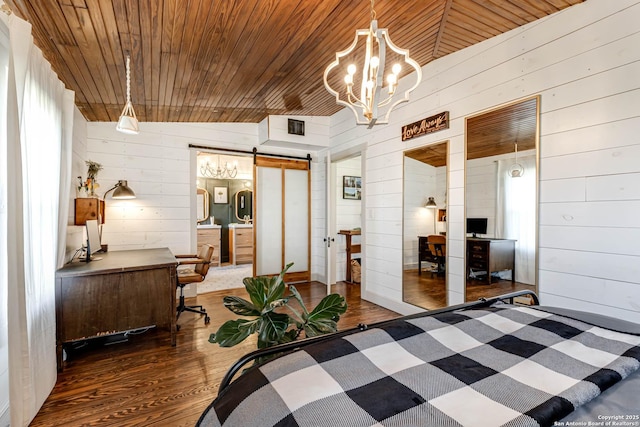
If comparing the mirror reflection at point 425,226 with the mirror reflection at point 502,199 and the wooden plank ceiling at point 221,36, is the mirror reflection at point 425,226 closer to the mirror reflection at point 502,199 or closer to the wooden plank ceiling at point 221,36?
the mirror reflection at point 502,199

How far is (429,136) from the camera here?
129 inches

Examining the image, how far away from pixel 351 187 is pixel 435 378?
484cm

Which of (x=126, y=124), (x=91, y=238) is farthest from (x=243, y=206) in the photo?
(x=126, y=124)

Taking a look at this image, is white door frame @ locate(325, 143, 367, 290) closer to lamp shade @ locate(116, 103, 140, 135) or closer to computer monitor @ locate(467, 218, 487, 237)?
A: computer monitor @ locate(467, 218, 487, 237)

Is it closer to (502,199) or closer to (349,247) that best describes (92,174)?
(349,247)

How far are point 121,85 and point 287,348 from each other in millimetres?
3055

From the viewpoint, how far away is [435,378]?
33.8 inches

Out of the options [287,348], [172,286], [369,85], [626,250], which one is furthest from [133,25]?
[626,250]

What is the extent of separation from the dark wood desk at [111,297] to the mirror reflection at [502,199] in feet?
9.45

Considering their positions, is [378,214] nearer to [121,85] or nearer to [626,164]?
[626,164]

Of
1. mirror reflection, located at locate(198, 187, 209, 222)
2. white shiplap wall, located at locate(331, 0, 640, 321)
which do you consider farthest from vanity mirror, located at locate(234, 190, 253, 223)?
white shiplap wall, located at locate(331, 0, 640, 321)

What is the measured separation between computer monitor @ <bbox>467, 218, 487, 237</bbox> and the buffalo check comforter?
5.44ft

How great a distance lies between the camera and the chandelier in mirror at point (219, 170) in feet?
22.8

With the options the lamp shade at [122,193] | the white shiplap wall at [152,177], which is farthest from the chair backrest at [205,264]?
the lamp shade at [122,193]
